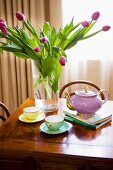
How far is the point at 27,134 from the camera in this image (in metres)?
1.18

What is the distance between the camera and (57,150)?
3.34 ft

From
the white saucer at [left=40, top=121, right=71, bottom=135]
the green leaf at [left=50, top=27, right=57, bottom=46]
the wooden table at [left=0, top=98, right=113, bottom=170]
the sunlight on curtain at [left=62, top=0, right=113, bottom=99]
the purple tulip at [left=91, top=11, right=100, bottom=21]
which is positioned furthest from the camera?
the sunlight on curtain at [left=62, top=0, right=113, bottom=99]

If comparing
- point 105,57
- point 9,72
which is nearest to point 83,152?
point 105,57

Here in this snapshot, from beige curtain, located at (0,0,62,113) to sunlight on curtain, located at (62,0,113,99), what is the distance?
0.48ft

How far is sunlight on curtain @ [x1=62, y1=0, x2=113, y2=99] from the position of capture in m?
2.33

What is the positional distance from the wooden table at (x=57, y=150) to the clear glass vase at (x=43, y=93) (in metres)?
0.27

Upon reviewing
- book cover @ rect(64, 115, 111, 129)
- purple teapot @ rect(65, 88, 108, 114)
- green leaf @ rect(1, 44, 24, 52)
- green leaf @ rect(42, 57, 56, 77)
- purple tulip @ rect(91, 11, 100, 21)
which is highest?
purple tulip @ rect(91, 11, 100, 21)

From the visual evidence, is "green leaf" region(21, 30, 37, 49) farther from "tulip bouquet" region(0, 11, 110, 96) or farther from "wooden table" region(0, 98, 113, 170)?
"wooden table" region(0, 98, 113, 170)

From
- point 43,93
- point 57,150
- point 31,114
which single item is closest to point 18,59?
point 43,93

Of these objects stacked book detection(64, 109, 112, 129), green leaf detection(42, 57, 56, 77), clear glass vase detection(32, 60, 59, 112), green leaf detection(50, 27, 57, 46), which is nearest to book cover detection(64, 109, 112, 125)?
stacked book detection(64, 109, 112, 129)

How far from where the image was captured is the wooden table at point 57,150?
988 mm

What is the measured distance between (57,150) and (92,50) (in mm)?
1588

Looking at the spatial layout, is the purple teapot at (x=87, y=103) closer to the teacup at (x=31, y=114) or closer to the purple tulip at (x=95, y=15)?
the teacup at (x=31, y=114)

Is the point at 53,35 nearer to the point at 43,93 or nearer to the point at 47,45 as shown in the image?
the point at 47,45
